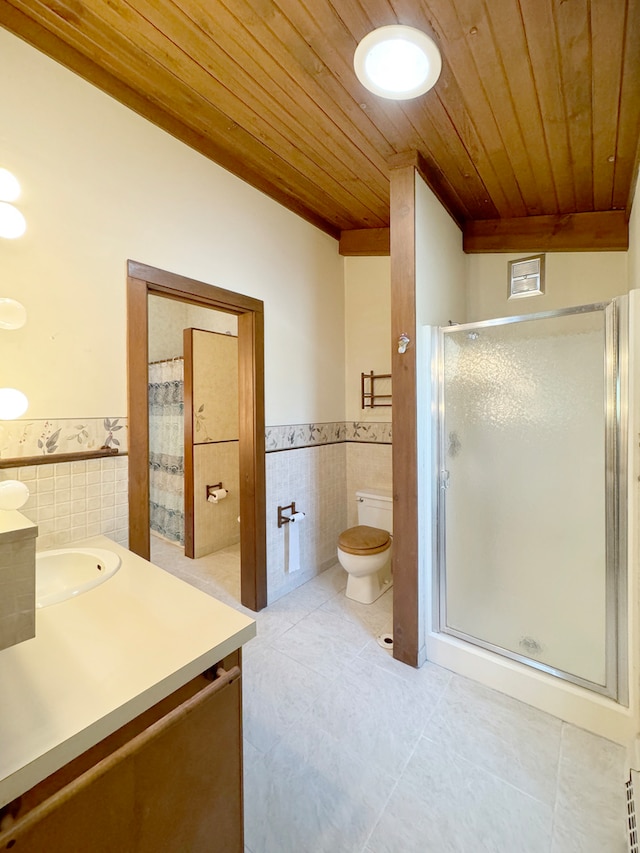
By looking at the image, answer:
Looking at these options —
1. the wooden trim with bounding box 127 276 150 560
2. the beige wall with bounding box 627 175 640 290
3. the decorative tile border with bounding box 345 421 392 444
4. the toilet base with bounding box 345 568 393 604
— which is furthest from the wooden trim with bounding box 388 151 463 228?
the toilet base with bounding box 345 568 393 604

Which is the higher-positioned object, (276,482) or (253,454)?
(253,454)

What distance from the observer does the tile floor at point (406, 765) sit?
1111mm

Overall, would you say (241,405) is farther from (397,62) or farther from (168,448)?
(397,62)

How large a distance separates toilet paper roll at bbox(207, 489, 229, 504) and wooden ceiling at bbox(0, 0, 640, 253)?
2348 millimetres

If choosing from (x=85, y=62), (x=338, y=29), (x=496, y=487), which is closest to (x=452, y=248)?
(x=338, y=29)

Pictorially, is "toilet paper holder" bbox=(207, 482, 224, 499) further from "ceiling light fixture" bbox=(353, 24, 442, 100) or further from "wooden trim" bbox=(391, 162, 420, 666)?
"ceiling light fixture" bbox=(353, 24, 442, 100)

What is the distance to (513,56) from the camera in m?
1.23

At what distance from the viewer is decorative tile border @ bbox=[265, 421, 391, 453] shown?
240 centimetres

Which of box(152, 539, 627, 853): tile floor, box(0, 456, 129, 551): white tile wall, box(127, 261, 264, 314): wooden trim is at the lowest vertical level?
box(152, 539, 627, 853): tile floor

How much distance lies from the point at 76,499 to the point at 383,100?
6.56 feet

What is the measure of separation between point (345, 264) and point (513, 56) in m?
1.85

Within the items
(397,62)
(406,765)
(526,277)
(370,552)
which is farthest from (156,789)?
(526,277)

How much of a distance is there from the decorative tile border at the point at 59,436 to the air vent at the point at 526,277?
247 cm

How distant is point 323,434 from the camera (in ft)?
9.23
